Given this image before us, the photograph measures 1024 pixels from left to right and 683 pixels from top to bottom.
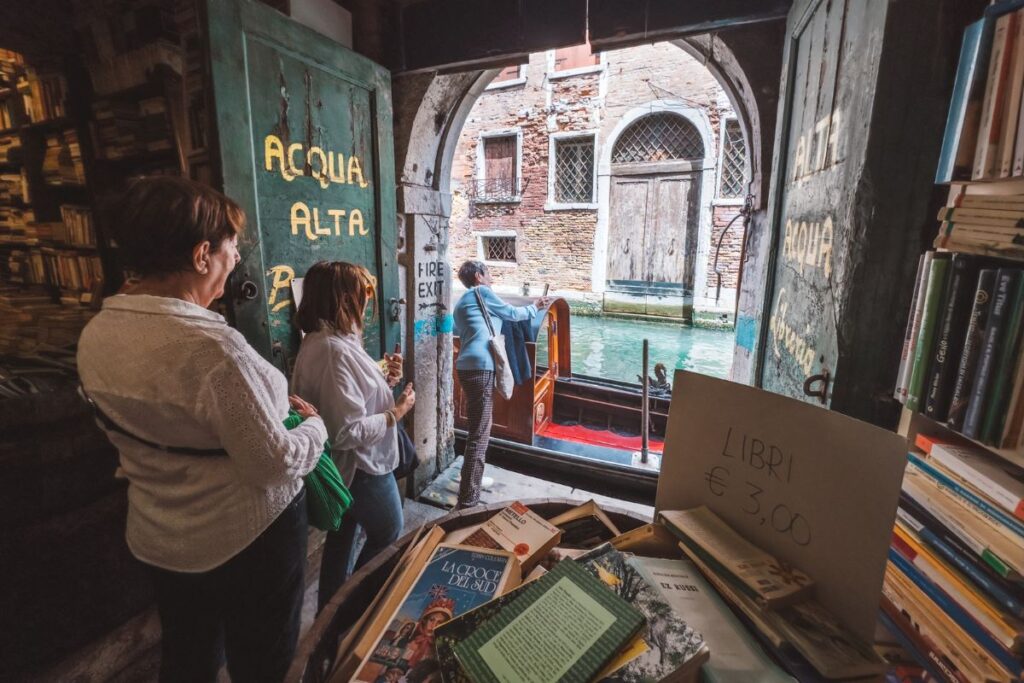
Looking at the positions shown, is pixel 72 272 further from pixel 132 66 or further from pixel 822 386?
pixel 822 386

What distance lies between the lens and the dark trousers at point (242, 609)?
1180mm

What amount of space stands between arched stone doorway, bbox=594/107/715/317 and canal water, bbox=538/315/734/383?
862 millimetres

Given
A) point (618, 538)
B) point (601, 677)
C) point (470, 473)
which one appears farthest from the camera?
point (470, 473)

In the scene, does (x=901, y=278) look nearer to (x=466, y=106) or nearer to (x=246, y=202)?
(x=246, y=202)

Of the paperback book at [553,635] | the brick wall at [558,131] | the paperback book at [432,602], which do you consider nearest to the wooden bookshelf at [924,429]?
the paperback book at [553,635]

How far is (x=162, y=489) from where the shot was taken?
110 centimetres

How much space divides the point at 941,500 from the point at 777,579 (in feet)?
1.60

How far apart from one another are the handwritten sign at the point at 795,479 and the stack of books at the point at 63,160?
3.73 meters

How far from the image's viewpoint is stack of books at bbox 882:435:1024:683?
2.82ft

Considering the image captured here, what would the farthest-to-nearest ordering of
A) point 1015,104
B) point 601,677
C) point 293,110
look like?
point 293,110
point 1015,104
point 601,677

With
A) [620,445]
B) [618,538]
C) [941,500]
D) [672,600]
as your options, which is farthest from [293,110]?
[620,445]

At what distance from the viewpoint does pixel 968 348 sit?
0.97 meters

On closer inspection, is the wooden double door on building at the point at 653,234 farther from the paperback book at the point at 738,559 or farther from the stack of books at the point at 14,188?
the paperback book at the point at 738,559

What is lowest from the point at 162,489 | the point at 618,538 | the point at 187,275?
the point at 618,538
